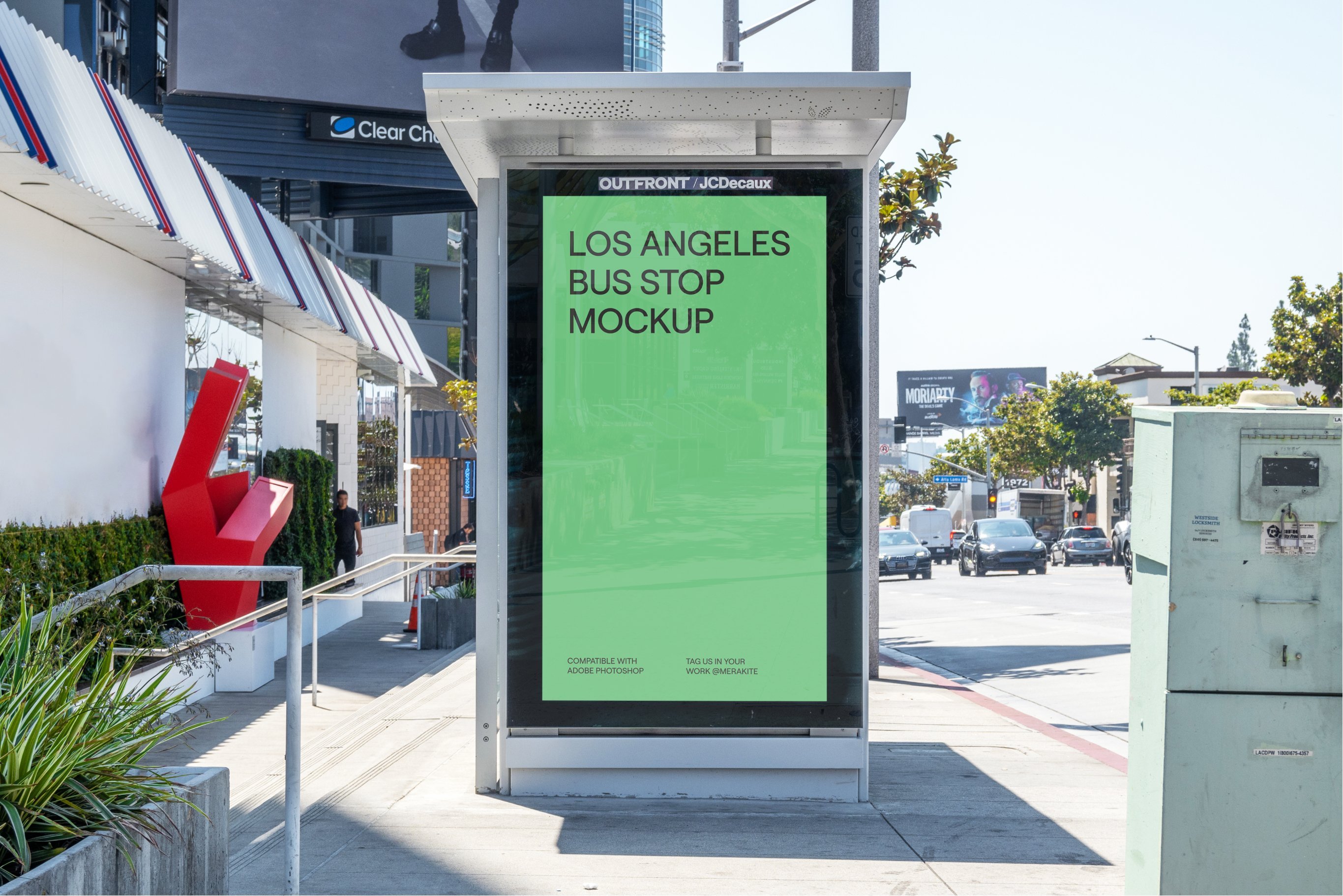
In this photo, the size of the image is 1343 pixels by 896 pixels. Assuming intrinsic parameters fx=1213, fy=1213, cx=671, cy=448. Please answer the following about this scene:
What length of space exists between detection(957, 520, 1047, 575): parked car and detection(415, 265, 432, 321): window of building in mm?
28027

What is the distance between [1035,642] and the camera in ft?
55.5

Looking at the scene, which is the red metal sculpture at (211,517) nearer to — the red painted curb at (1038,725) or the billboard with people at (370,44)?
the billboard with people at (370,44)

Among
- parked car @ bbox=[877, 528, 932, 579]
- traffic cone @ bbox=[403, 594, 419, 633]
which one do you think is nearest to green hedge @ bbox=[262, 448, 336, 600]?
traffic cone @ bbox=[403, 594, 419, 633]

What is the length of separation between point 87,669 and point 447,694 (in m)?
2.90

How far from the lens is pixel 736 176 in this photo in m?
6.47

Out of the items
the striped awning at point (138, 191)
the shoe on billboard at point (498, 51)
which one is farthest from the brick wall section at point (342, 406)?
the shoe on billboard at point (498, 51)

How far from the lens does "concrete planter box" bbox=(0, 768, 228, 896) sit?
3451mm

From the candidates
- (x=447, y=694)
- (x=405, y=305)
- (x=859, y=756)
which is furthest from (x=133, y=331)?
(x=405, y=305)

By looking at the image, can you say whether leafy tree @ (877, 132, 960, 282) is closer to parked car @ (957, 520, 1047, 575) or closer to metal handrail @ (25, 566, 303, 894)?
metal handrail @ (25, 566, 303, 894)

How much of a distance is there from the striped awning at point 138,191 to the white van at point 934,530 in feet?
126

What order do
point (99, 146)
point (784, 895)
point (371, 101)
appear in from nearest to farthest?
point (784, 895), point (99, 146), point (371, 101)

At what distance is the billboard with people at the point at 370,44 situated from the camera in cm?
1731

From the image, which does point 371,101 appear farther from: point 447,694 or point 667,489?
point 667,489

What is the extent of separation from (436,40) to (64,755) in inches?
652
